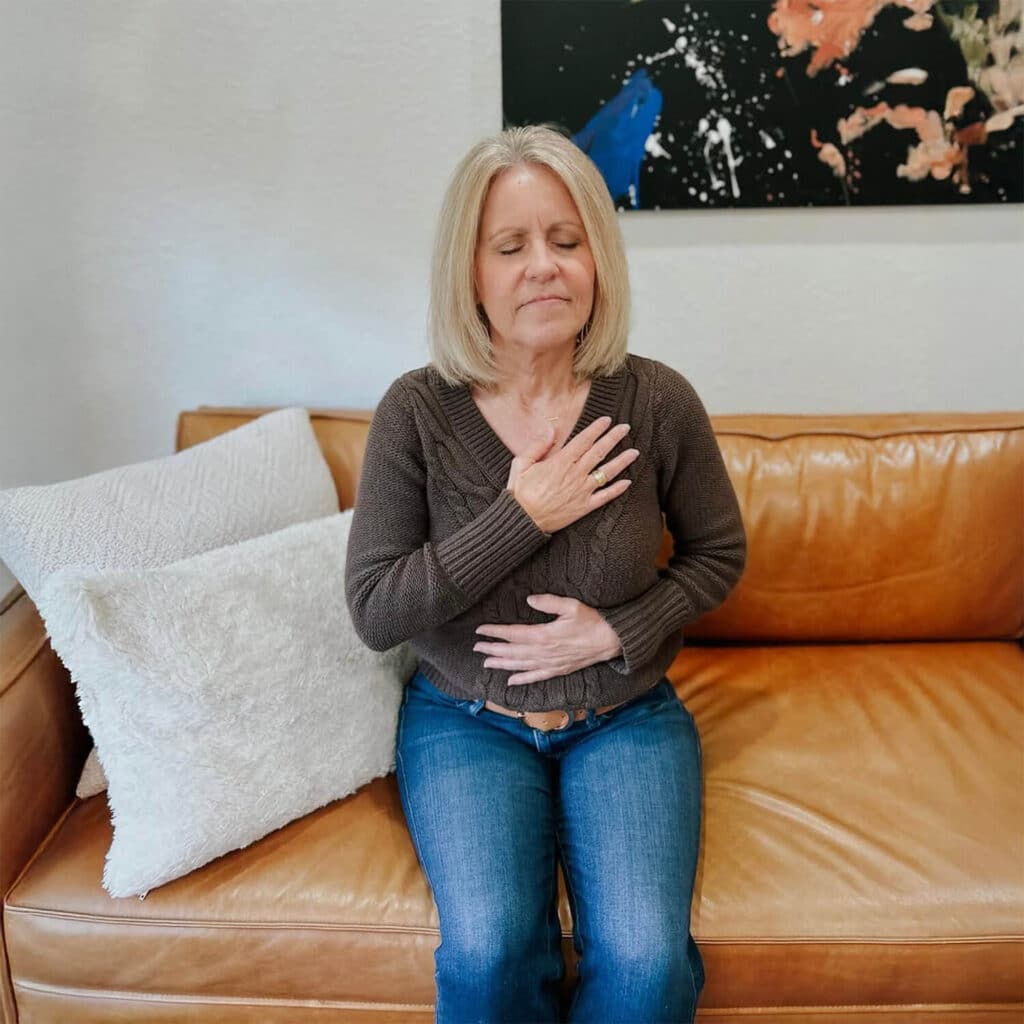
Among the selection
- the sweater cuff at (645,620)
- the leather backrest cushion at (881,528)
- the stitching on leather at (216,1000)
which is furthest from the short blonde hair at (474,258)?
the stitching on leather at (216,1000)

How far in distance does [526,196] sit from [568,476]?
36 centimetres

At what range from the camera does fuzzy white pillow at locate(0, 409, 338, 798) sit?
1.27m

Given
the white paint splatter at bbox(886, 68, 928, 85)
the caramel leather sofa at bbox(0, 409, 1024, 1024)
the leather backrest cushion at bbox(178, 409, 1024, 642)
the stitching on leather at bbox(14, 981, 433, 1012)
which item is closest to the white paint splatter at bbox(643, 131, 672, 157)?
the white paint splatter at bbox(886, 68, 928, 85)

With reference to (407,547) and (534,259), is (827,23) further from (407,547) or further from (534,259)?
(407,547)

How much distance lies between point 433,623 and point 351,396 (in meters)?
0.87

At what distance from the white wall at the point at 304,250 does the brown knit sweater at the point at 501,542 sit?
64cm

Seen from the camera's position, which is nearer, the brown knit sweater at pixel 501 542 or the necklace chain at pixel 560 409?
the brown knit sweater at pixel 501 542

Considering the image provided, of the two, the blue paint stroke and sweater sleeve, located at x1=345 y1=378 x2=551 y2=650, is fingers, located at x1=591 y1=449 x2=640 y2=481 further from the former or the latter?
the blue paint stroke

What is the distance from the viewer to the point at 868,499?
1.59 meters

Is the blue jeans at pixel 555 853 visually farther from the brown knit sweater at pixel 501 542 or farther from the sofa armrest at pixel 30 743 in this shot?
the sofa armrest at pixel 30 743

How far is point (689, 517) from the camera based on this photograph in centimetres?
130

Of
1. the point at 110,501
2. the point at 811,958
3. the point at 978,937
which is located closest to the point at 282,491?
the point at 110,501

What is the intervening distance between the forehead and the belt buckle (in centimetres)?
65

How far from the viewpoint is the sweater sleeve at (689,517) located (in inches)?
49.2
